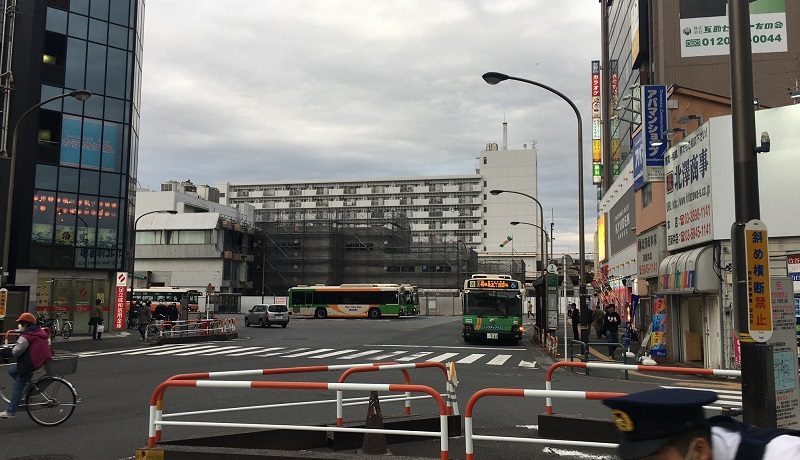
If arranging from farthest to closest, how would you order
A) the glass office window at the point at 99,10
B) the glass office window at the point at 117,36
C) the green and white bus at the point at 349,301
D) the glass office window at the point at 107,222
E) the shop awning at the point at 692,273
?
1. the green and white bus at the point at 349,301
2. the glass office window at the point at 117,36
3. the glass office window at the point at 99,10
4. the glass office window at the point at 107,222
5. the shop awning at the point at 692,273

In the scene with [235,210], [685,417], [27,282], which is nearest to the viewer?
[685,417]

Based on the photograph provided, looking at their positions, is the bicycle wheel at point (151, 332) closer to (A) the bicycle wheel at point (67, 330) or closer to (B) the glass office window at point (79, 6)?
(A) the bicycle wheel at point (67, 330)

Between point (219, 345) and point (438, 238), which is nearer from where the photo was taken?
point (219, 345)

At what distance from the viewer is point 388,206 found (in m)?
125

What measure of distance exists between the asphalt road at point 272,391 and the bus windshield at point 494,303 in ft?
5.69

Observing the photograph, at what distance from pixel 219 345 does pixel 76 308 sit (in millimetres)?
13153

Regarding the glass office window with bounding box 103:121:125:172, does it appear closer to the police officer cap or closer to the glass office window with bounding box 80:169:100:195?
the glass office window with bounding box 80:169:100:195

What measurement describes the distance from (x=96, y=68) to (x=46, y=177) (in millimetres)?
7398

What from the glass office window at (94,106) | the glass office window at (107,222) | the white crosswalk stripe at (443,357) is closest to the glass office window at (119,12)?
the glass office window at (94,106)

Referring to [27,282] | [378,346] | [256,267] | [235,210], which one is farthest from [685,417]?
[235,210]

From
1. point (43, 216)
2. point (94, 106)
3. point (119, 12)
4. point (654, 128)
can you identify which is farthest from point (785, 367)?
point (119, 12)

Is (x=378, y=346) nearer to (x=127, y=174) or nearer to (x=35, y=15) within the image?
(x=127, y=174)

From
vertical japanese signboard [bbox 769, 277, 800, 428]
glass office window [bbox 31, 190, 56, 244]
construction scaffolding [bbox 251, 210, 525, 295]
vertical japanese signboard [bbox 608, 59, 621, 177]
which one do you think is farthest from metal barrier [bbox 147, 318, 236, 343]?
construction scaffolding [bbox 251, 210, 525, 295]

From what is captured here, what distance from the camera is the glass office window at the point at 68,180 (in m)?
36.0
